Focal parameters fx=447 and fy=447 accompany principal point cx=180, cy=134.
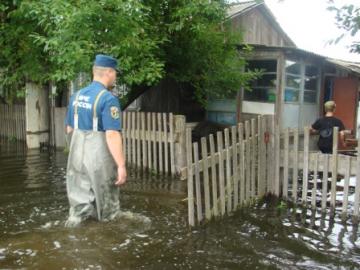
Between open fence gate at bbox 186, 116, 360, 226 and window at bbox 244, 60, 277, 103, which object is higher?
window at bbox 244, 60, 277, 103

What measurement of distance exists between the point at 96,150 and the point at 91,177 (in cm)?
34

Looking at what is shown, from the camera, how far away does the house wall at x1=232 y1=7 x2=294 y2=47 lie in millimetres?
21250

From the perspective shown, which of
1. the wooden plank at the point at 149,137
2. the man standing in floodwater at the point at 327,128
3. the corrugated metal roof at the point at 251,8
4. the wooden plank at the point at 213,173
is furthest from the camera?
the corrugated metal roof at the point at 251,8

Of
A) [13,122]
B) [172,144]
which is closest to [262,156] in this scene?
[172,144]

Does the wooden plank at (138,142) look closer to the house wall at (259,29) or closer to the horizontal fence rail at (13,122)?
the horizontal fence rail at (13,122)

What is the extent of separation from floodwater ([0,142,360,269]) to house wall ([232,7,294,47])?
15.1 metres

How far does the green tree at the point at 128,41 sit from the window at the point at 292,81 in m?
1.60

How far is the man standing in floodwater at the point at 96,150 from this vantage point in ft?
16.9

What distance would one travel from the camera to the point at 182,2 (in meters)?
9.64

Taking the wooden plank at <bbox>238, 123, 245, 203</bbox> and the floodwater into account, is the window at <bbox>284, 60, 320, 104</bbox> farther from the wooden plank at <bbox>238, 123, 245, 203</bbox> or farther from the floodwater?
the wooden plank at <bbox>238, 123, 245, 203</bbox>

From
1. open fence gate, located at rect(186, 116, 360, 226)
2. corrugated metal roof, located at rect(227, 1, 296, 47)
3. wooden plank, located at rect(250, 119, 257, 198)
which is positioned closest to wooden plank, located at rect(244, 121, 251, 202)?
open fence gate, located at rect(186, 116, 360, 226)

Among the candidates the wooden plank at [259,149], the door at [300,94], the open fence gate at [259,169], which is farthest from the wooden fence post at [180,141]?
the door at [300,94]

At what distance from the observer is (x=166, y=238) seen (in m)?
5.43

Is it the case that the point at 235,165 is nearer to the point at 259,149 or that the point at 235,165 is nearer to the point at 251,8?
the point at 259,149
